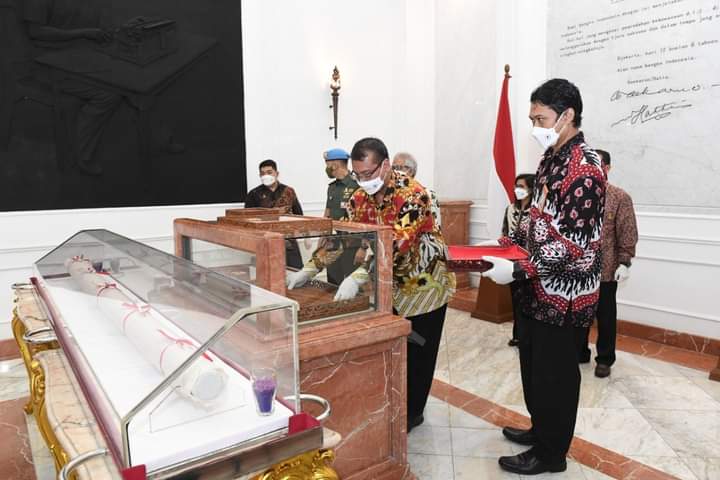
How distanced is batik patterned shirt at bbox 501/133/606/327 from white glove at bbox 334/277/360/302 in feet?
2.14

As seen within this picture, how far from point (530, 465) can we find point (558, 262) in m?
0.98

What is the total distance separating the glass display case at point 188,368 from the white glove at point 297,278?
256 millimetres

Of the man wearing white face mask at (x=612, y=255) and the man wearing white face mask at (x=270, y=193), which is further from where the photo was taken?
the man wearing white face mask at (x=270, y=193)

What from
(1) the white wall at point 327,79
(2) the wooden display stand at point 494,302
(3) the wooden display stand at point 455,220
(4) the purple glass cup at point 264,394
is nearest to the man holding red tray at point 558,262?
(4) the purple glass cup at point 264,394

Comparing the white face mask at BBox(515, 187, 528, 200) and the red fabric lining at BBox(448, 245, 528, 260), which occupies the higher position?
the white face mask at BBox(515, 187, 528, 200)

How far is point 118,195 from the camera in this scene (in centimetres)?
439

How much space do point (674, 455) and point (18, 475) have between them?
10.2 feet

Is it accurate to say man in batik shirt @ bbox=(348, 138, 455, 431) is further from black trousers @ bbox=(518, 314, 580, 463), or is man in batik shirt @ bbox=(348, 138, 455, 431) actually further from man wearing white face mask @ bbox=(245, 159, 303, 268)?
man wearing white face mask @ bbox=(245, 159, 303, 268)

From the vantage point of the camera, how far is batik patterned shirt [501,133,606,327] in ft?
6.40

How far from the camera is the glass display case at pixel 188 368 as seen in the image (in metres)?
1.07

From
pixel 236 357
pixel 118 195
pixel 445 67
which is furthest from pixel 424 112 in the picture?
pixel 236 357

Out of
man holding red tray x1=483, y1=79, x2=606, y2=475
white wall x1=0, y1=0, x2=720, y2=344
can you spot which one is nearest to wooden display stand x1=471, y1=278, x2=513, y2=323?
white wall x1=0, y1=0, x2=720, y2=344

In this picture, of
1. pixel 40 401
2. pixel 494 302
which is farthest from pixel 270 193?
pixel 40 401
